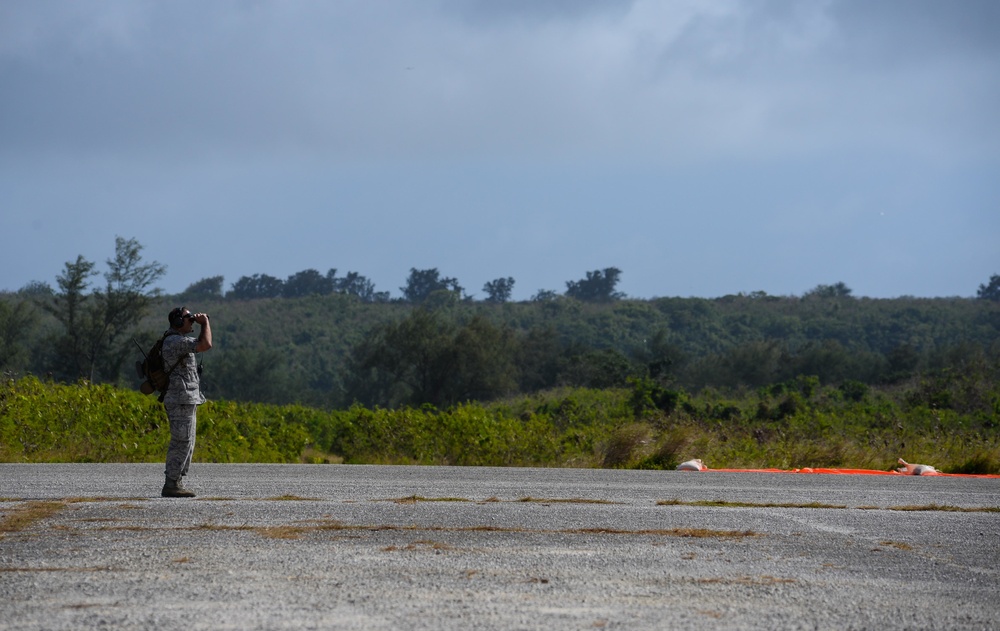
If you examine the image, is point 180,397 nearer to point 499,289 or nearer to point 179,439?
point 179,439

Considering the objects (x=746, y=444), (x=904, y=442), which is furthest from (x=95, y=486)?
(x=904, y=442)

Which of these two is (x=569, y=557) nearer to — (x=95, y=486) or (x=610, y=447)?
(x=95, y=486)

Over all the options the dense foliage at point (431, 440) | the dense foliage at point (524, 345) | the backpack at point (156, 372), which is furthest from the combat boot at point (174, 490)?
the dense foliage at point (524, 345)

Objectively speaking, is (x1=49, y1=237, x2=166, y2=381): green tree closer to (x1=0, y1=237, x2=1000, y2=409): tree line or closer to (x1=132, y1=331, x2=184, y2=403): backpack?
(x1=0, y1=237, x2=1000, y2=409): tree line

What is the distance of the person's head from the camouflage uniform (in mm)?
153

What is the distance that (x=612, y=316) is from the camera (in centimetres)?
9850

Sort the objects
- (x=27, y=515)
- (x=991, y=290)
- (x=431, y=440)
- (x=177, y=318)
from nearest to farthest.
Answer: (x=27, y=515)
(x=177, y=318)
(x=431, y=440)
(x=991, y=290)

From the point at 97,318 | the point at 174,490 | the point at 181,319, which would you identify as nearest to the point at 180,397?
the point at 181,319

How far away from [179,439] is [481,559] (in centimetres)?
468

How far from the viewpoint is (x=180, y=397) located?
10680 millimetres

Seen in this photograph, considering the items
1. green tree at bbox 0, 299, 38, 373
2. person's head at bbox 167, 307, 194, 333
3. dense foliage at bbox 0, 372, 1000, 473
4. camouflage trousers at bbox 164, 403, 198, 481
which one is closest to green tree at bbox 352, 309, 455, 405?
green tree at bbox 0, 299, 38, 373

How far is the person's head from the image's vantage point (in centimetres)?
1083

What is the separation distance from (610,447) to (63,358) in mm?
44077

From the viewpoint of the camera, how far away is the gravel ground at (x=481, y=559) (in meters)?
5.62
